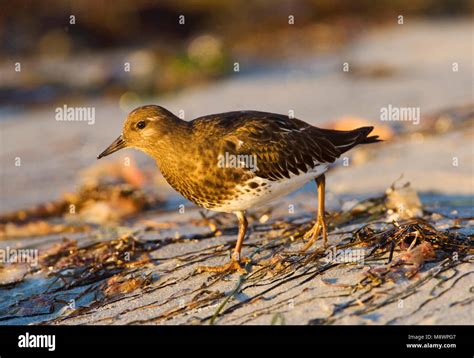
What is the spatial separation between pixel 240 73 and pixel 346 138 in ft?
25.4

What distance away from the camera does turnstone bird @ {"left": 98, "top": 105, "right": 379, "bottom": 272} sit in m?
4.78

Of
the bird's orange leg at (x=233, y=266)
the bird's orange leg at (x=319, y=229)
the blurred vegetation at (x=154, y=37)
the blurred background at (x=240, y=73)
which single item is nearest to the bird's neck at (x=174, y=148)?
the bird's orange leg at (x=233, y=266)

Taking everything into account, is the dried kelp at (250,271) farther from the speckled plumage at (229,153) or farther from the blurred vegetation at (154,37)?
the blurred vegetation at (154,37)

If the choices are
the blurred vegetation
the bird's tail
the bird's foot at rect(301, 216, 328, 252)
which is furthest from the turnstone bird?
the blurred vegetation

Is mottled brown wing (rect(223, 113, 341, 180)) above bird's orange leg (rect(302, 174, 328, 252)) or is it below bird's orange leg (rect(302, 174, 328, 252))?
above

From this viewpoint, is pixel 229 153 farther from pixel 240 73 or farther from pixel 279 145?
pixel 240 73

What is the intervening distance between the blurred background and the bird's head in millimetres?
2419

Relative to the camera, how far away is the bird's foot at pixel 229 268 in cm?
472

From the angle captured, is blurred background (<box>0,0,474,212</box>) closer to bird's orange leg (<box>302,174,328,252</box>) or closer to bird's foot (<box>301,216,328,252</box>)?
bird's orange leg (<box>302,174,328,252</box>)

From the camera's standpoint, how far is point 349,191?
6879mm

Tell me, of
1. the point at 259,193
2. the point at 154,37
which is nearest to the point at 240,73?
the point at 154,37

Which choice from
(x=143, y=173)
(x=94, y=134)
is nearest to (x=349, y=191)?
(x=143, y=173)
